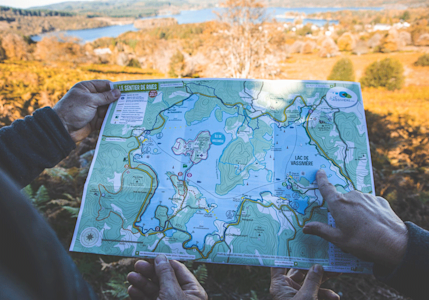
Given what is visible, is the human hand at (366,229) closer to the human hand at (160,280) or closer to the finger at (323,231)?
the finger at (323,231)

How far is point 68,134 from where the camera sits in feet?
5.40

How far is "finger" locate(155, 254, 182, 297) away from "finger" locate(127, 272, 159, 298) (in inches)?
6.2

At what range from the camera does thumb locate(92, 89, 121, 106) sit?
1.78m

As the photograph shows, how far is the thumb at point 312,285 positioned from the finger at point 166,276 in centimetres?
77

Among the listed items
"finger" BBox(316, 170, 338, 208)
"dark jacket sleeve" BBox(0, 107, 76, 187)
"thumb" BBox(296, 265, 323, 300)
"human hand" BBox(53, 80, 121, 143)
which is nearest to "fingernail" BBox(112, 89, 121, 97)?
"human hand" BBox(53, 80, 121, 143)

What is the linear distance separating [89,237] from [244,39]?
A: 33.8 feet

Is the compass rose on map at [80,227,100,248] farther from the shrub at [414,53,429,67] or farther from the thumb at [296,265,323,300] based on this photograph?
the shrub at [414,53,429,67]

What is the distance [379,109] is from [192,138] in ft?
22.7

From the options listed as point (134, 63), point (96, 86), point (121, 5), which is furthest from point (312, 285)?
point (121, 5)

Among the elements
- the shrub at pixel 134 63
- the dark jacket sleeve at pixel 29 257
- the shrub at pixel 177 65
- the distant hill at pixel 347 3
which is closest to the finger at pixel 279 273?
the dark jacket sleeve at pixel 29 257

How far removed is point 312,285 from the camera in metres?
1.30

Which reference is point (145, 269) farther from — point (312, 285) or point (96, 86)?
point (96, 86)

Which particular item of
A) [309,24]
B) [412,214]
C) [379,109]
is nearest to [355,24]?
[309,24]

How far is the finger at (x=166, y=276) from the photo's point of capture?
1.23 metres
